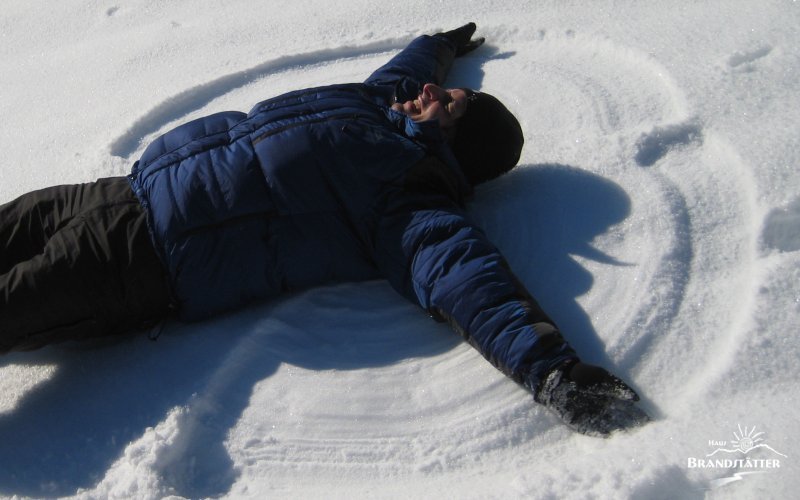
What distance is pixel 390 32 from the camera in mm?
3330

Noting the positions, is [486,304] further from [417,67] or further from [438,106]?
[417,67]

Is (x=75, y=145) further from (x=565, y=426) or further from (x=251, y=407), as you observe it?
(x=565, y=426)

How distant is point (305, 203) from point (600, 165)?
1.02 metres

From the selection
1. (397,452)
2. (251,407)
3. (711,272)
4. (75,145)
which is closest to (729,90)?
(711,272)

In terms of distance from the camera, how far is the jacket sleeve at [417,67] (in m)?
2.70

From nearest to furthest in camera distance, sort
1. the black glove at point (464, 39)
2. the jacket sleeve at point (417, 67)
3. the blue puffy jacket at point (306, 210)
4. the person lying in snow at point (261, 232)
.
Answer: the person lying in snow at point (261, 232), the blue puffy jacket at point (306, 210), the jacket sleeve at point (417, 67), the black glove at point (464, 39)

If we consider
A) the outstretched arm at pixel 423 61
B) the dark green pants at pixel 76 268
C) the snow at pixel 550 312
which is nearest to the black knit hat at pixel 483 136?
the snow at pixel 550 312

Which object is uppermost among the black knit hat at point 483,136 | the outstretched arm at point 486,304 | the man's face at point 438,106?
the man's face at point 438,106

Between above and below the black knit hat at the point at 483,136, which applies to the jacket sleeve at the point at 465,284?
below

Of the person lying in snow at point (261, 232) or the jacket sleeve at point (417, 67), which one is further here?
the jacket sleeve at point (417, 67)

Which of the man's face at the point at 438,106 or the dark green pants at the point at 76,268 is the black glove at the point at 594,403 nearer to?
the man's face at the point at 438,106

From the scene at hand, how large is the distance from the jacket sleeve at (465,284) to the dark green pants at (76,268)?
0.68m

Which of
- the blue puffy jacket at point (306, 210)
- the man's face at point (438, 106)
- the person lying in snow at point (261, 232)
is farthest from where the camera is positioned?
the man's face at point (438, 106)

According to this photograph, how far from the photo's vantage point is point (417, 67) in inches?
113
